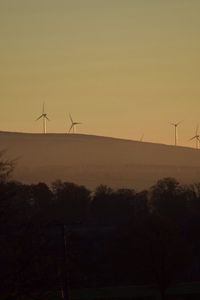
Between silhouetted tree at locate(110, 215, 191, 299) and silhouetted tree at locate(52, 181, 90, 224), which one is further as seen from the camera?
silhouetted tree at locate(52, 181, 90, 224)

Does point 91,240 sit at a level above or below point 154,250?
above

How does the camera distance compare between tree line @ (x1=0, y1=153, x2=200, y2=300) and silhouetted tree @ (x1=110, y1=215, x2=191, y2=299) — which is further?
silhouetted tree @ (x1=110, y1=215, x2=191, y2=299)

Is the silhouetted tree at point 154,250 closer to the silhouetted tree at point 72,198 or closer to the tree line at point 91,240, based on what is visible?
the tree line at point 91,240

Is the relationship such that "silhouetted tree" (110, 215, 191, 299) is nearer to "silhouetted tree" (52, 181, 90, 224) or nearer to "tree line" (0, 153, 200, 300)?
"tree line" (0, 153, 200, 300)

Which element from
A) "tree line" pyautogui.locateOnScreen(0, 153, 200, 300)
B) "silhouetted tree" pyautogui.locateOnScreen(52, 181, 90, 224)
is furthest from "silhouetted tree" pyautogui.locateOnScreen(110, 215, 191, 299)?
"silhouetted tree" pyautogui.locateOnScreen(52, 181, 90, 224)

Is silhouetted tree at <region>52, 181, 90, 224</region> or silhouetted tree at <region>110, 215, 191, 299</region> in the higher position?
silhouetted tree at <region>52, 181, 90, 224</region>

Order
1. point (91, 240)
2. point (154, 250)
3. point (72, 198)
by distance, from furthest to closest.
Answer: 1. point (72, 198)
2. point (91, 240)
3. point (154, 250)

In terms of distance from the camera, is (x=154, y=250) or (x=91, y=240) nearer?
(x=154, y=250)

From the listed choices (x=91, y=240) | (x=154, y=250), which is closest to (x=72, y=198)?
(x=91, y=240)

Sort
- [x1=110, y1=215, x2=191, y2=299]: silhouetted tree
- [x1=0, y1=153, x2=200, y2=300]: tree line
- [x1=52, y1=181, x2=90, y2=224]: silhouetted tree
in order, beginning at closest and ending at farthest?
[x1=0, y1=153, x2=200, y2=300]: tree line
[x1=110, y1=215, x2=191, y2=299]: silhouetted tree
[x1=52, y1=181, x2=90, y2=224]: silhouetted tree

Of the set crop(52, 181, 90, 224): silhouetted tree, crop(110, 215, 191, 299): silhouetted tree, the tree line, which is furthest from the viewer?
crop(52, 181, 90, 224): silhouetted tree

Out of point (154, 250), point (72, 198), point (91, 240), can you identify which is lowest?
point (154, 250)

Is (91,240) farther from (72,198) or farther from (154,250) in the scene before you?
(72,198)

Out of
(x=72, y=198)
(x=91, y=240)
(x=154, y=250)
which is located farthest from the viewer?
(x=72, y=198)
